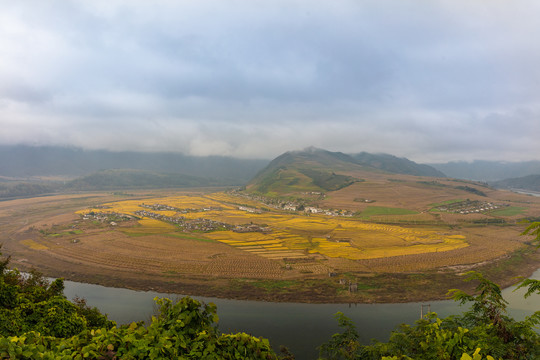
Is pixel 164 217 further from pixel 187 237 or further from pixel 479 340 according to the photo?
pixel 479 340

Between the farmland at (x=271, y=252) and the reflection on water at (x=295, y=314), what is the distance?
2.11 m

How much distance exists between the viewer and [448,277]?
42781mm

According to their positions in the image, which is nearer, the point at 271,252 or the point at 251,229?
the point at 271,252

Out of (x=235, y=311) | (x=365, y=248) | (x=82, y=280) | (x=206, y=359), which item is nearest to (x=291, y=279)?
(x=235, y=311)

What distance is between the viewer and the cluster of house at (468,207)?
109 meters

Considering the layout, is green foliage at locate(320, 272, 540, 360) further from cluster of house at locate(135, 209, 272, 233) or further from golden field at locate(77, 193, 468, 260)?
cluster of house at locate(135, 209, 272, 233)

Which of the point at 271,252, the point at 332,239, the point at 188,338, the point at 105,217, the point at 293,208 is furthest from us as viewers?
the point at 293,208

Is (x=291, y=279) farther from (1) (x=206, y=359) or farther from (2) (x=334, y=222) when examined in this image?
(2) (x=334, y=222)

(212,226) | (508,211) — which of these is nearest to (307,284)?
(212,226)

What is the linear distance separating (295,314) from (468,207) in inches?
4659

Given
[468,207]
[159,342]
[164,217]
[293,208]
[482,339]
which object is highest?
[159,342]

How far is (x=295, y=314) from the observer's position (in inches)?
1291

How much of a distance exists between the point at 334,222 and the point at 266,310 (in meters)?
64.3

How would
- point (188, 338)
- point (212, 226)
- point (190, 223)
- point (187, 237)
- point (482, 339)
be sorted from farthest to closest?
point (190, 223), point (212, 226), point (187, 237), point (482, 339), point (188, 338)
